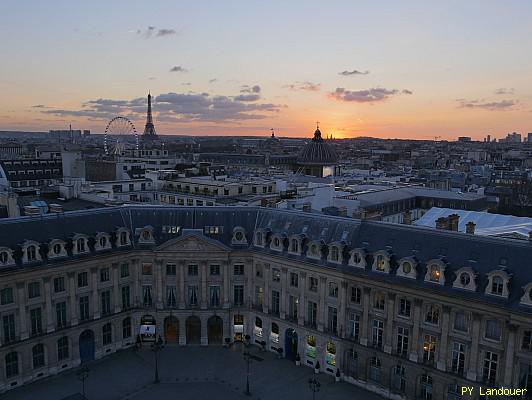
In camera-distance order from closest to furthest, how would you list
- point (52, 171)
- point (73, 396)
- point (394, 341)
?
point (73, 396), point (394, 341), point (52, 171)

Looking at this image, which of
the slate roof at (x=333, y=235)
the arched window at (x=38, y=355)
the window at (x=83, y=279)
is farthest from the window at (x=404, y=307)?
the arched window at (x=38, y=355)

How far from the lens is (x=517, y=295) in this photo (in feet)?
169

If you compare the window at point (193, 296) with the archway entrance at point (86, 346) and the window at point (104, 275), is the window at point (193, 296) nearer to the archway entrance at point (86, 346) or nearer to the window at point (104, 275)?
the window at point (104, 275)

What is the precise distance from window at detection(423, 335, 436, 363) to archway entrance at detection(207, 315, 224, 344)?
30.8 meters

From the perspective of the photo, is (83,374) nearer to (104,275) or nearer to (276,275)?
(104,275)

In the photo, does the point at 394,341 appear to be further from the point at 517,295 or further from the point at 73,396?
the point at 73,396

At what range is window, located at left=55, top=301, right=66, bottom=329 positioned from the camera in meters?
66.5

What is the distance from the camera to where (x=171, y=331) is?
76688mm

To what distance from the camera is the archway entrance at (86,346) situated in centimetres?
6981

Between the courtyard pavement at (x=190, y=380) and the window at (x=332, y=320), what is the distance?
645cm

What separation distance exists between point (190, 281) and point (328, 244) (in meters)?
21.8

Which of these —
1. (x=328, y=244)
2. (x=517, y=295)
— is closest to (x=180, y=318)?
(x=328, y=244)

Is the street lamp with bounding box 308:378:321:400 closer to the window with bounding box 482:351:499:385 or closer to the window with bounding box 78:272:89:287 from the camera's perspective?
the window with bounding box 482:351:499:385

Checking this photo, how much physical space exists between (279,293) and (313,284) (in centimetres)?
629
